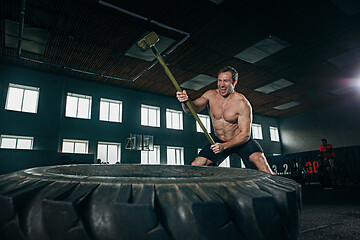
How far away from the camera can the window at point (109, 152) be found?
7.47m

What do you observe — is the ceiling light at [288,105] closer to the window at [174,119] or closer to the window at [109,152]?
the window at [174,119]

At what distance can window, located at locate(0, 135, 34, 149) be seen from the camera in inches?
238

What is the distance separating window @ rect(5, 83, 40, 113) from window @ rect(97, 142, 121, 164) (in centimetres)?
235

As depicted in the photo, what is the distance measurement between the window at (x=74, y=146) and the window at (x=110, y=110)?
42.7 inches

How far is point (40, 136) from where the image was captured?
6457 millimetres

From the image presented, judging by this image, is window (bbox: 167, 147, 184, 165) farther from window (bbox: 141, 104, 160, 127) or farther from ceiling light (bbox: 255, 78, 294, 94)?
ceiling light (bbox: 255, 78, 294, 94)

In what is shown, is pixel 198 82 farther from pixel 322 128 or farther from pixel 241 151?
pixel 322 128

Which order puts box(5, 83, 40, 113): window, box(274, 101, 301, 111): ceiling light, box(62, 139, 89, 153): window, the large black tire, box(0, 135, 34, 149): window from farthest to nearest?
box(274, 101, 301, 111): ceiling light
box(62, 139, 89, 153): window
box(5, 83, 40, 113): window
box(0, 135, 34, 149): window
the large black tire

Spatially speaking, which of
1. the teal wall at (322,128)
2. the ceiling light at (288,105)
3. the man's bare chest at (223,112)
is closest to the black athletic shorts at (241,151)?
the man's bare chest at (223,112)

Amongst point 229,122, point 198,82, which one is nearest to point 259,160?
point 229,122

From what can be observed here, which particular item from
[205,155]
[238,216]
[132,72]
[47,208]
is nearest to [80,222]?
[47,208]

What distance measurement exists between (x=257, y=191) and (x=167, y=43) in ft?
17.4

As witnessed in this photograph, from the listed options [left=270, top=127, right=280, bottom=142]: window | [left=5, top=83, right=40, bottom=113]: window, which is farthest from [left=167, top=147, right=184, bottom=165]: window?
[left=270, top=127, right=280, bottom=142]: window

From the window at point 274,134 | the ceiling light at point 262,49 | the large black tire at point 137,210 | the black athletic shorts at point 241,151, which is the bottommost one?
the large black tire at point 137,210
